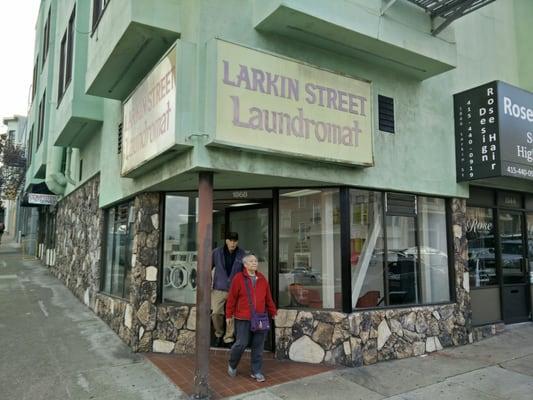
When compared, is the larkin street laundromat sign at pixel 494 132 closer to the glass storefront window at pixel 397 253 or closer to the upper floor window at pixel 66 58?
the glass storefront window at pixel 397 253

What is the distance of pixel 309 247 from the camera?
22.9 feet

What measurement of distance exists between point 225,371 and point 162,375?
881 mm

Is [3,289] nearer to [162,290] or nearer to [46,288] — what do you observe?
[46,288]

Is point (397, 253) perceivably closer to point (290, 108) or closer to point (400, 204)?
point (400, 204)

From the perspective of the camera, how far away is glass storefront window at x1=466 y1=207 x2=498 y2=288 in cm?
877

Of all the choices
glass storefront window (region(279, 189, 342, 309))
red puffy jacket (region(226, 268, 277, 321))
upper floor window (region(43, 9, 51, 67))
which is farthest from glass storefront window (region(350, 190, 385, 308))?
upper floor window (region(43, 9, 51, 67))

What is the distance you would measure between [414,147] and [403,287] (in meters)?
2.50

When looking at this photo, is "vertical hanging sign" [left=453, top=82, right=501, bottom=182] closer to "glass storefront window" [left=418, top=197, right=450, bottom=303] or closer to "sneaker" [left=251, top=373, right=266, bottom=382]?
"glass storefront window" [left=418, top=197, right=450, bottom=303]

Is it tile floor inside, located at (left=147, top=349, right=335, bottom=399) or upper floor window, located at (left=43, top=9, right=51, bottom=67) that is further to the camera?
upper floor window, located at (left=43, top=9, right=51, bottom=67)

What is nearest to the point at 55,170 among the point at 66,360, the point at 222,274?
the point at 66,360

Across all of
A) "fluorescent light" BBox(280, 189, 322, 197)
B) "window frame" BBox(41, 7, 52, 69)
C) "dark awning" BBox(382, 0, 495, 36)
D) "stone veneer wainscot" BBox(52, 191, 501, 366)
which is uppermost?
"window frame" BBox(41, 7, 52, 69)

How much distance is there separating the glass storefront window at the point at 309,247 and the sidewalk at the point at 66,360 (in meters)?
2.45

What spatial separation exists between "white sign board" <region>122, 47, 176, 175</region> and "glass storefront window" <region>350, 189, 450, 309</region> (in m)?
3.20

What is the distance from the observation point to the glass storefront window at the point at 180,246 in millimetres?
7199
